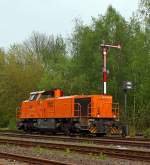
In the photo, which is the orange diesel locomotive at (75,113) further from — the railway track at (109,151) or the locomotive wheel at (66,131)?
the railway track at (109,151)

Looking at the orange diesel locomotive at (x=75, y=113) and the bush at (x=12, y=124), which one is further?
the bush at (x=12, y=124)

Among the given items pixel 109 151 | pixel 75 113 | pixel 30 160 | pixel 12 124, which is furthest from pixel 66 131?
pixel 12 124

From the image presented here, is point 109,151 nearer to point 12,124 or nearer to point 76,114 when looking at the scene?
point 76,114

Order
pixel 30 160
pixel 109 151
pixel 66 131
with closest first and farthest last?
pixel 30 160
pixel 109 151
pixel 66 131

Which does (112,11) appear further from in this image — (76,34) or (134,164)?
(134,164)

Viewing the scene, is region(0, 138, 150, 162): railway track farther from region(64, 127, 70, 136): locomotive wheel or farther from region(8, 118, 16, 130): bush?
region(8, 118, 16, 130): bush

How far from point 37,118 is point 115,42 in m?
12.8

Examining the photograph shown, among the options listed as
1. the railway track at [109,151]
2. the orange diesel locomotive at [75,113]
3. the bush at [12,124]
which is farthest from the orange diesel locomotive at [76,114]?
the bush at [12,124]

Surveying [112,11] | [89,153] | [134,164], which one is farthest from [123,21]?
[134,164]

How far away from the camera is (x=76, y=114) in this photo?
3112 cm

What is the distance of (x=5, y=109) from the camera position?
171 ft

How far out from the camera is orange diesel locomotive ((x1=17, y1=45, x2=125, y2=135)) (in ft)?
99.9

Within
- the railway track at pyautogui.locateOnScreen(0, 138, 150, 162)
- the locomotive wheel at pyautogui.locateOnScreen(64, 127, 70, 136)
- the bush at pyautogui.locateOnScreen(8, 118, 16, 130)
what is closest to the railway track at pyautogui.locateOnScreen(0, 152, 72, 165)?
the railway track at pyautogui.locateOnScreen(0, 138, 150, 162)

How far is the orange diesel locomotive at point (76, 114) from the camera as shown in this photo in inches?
1199
